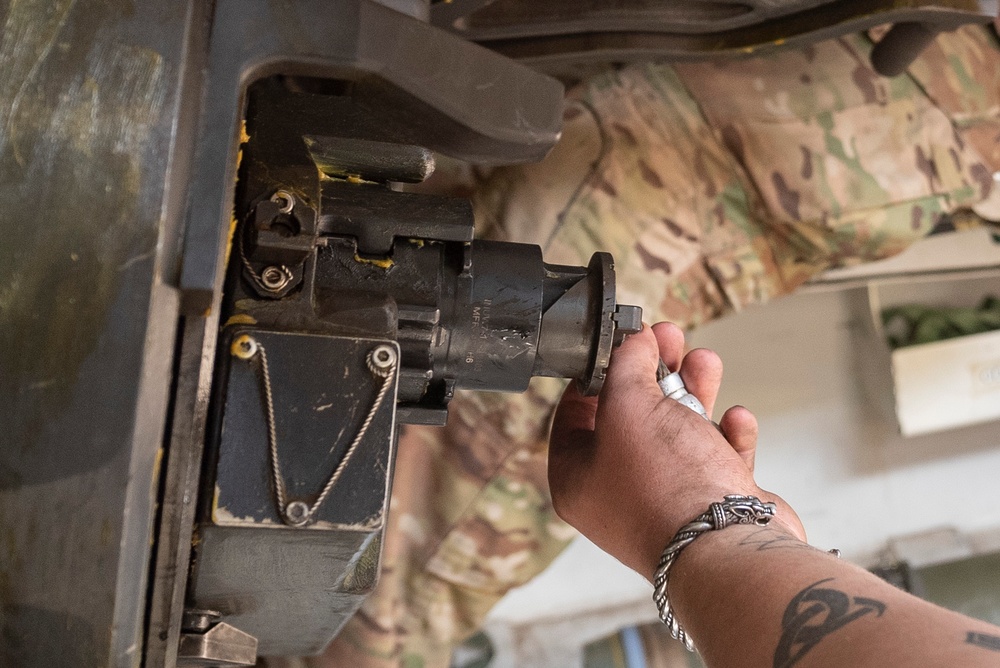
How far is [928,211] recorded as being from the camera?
127 centimetres

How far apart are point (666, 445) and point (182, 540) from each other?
36cm

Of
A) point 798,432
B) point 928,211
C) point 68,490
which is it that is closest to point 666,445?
point 68,490

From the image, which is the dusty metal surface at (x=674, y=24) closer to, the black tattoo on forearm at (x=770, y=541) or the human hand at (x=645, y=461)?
the human hand at (x=645, y=461)

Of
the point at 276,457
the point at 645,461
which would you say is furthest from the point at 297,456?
the point at 645,461

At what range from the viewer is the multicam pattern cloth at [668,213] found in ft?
3.55

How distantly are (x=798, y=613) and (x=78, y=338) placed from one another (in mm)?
418

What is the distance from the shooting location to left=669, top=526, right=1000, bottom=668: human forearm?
1.45 ft

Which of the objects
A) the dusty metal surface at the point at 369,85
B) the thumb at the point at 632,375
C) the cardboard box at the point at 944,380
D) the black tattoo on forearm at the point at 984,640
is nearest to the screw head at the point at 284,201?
the dusty metal surface at the point at 369,85

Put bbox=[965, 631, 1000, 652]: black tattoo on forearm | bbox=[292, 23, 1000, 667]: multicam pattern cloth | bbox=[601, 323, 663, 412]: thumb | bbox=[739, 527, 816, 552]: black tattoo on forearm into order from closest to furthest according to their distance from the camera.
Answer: bbox=[965, 631, 1000, 652]: black tattoo on forearm
bbox=[739, 527, 816, 552]: black tattoo on forearm
bbox=[601, 323, 663, 412]: thumb
bbox=[292, 23, 1000, 667]: multicam pattern cloth

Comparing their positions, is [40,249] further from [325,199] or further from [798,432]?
[798,432]

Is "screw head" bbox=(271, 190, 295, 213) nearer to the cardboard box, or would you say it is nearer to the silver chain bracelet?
the silver chain bracelet

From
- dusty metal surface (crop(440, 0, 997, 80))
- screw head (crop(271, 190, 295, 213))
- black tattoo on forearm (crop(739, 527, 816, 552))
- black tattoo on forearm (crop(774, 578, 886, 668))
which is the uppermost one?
dusty metal surface (crop(440, 0, 997, 80))

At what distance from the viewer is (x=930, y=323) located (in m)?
1.86

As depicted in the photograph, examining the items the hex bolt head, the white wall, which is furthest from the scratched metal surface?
the white wall
